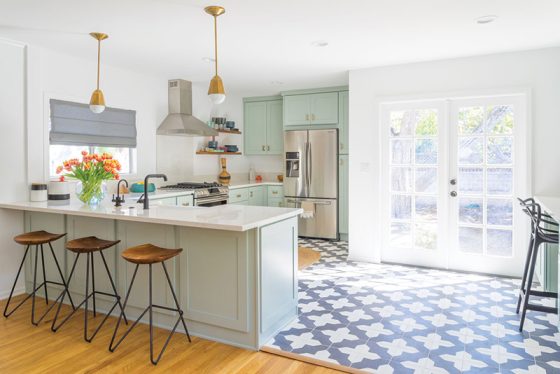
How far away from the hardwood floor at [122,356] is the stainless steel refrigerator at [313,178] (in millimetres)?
3576

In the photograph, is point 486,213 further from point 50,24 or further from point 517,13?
point 50,24

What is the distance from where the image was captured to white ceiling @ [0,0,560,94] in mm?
2918

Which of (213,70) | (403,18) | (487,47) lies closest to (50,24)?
(213,70)

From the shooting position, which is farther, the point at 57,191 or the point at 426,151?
the point at 426,151

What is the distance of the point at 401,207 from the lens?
15.6ft

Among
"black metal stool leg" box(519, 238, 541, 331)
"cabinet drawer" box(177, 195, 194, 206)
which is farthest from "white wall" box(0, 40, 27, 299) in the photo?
"black metal stool leg" box(519, 238, 541, 331)

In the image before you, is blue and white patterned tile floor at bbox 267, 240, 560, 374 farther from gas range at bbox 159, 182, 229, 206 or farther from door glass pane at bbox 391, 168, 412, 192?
gas range at bbox 159, 182, 229, 206

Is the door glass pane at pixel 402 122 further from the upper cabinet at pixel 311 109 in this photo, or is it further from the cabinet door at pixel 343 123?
the upper cabinet at pixel 311 109

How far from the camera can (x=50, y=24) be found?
3273mm

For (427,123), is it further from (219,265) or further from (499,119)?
(219,265)

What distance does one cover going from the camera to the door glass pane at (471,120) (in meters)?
4.35

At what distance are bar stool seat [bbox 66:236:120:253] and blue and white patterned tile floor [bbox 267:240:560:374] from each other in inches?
55.1

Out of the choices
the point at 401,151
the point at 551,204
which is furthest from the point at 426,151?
the point at 551,204

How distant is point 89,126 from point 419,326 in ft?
12.6
